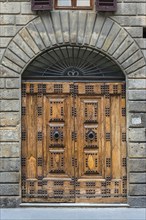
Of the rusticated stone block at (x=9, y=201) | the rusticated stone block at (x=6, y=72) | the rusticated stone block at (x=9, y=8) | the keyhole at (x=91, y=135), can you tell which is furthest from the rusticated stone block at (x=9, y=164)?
the rusticated stone block at (x=9, y=8)

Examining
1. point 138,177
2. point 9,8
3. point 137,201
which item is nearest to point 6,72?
point 9,8

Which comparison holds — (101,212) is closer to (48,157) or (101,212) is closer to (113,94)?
(48,157)

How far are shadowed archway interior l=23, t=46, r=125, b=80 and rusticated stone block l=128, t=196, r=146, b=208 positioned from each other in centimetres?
270

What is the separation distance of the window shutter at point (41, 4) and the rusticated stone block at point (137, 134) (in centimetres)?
331

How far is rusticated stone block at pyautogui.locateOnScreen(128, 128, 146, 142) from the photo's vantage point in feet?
33.9

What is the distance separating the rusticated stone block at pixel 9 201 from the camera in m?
10.2

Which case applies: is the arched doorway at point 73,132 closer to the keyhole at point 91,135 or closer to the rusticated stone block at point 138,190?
the keyhole at point 91,135

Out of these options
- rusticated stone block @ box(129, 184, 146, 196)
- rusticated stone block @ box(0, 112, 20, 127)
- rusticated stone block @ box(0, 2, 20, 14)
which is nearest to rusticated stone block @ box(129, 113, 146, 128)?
rusticated stone block @ box(129, 184, 146, 196)

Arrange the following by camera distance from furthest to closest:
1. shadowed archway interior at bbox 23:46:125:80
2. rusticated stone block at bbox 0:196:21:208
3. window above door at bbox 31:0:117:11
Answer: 1. shadowed archway interior at bbox 23:46:125:80
2. window above door at bbox 31:0:117:11
3. rusticated stone block at bbox 0:196:21:208

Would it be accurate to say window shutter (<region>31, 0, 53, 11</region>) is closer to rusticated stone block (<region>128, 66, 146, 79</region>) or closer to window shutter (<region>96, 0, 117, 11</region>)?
window shutter (<region>96, 0, 117, 11</region>)

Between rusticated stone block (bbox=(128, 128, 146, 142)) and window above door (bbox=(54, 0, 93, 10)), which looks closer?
rusticated stone block (bbox=(128, 128, 146, 142))

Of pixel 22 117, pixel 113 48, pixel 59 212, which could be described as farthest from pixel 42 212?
pixel 113 48

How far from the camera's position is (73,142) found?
10508 millimetres

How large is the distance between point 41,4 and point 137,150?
390 cm
